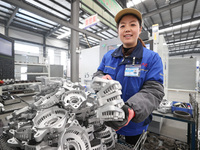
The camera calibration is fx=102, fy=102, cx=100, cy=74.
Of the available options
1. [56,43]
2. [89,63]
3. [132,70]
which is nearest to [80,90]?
[132,70]

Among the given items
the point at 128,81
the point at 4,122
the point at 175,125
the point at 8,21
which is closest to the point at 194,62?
the point at 175,125

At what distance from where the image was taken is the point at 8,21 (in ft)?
20.6

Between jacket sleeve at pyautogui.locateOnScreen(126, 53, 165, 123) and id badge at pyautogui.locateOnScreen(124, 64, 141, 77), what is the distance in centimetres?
9

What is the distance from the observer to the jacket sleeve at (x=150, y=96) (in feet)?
1.83

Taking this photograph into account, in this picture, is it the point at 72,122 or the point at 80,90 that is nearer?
the point at 72,122

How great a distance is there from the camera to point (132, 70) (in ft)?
3.05

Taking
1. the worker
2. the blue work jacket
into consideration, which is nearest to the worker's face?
the worker

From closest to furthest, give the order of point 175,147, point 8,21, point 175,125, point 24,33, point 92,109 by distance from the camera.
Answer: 1. point 92,109
2. point 175,147
3. point 175,125
4. point 8,21
5. point 24,33

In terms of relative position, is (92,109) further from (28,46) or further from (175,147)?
(28,46)

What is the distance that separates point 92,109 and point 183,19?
28.1 feet

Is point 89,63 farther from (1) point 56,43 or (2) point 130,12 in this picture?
(1) point 56,43

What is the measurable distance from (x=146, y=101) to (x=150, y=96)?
7 cm

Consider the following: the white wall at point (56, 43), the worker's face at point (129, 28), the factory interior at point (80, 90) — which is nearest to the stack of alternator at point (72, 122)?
the factory interior at point (80, 90)

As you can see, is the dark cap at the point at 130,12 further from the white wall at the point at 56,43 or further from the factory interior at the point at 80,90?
the white wall at the point at 56,43
